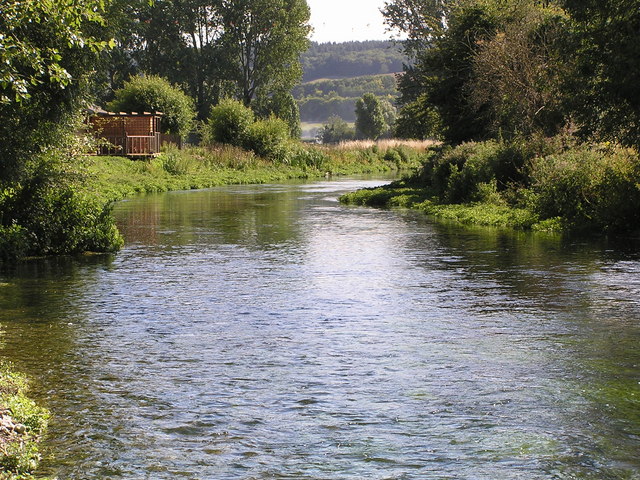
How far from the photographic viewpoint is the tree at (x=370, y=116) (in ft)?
388

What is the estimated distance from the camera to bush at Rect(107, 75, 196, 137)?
60156mm

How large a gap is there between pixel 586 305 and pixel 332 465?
7.49m

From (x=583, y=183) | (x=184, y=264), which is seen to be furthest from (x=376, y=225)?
(x=184, y=264)

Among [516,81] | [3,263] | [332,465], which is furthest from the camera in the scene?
[516,81]

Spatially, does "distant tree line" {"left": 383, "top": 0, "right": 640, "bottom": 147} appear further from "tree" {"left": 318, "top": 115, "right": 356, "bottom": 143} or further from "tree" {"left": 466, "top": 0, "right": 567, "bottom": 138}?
"tree" {"left": 318, "top": 115, "right": 356, "bottom": 143}

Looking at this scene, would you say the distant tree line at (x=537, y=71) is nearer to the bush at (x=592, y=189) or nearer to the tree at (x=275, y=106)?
the bush at (x=592, y=189)

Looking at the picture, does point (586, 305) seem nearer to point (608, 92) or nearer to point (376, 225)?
point (608, 92)

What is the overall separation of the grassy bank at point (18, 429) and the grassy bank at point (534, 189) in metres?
16.7

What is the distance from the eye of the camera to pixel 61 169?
18.2m

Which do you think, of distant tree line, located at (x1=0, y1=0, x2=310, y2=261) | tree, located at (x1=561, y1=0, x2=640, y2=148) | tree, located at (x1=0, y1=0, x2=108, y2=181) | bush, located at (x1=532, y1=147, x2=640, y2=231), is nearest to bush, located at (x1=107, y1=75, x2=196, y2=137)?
distant tree line, located at (x1=0, y1=0, x2=310, y2=261)

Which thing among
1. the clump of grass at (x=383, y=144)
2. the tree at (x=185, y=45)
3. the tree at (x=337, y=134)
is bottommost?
the clump of grass at (x=383, y=144)

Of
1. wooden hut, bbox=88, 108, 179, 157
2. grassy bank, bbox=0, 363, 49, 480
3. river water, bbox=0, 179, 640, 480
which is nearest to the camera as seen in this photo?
grassy bank, bbox=0, 363, 49, 480

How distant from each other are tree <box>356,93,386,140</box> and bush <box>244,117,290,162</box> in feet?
186

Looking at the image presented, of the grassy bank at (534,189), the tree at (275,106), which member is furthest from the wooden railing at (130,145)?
the tree at (275,106)
